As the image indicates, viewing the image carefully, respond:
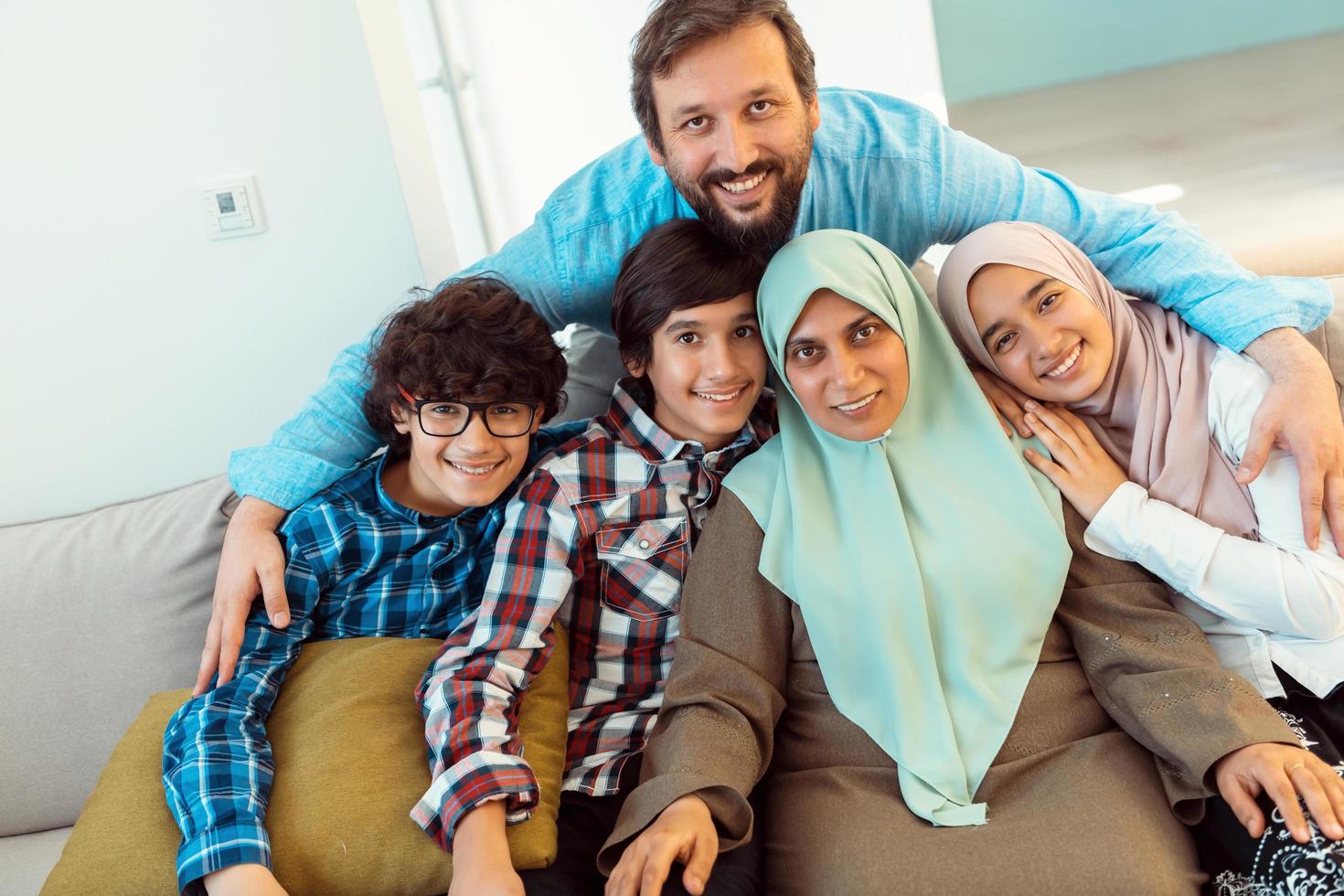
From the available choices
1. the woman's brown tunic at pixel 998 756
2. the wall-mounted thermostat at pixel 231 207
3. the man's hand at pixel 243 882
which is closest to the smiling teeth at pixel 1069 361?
the woman's brown tunic at pixel 998 756

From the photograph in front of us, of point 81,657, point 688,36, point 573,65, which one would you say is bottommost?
point 81,657

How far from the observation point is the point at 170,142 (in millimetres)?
2199

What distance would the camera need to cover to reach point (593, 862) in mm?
1563

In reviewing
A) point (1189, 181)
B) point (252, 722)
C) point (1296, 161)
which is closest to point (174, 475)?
point (252, 722)

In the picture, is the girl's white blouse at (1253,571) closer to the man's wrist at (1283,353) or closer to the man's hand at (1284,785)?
the man's wrist at (1283,353)

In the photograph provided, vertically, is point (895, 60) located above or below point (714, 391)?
above

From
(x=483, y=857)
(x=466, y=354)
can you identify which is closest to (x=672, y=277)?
(x=466, y=354)

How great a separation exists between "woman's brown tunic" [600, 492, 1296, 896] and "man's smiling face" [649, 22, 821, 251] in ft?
1.62

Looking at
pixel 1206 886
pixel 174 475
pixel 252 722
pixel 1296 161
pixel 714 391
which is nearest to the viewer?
pixel 1206 886

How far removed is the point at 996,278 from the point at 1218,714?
0.71 meters

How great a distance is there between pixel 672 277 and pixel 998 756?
0.88m

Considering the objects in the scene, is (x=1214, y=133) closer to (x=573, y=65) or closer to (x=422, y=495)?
(x=573, y=65)

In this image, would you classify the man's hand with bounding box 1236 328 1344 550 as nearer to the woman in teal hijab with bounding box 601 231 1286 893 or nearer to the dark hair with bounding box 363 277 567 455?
the woman in teal hijab with bounding box 601 231 1286 893

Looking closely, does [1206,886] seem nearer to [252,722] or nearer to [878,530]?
[878,530]
